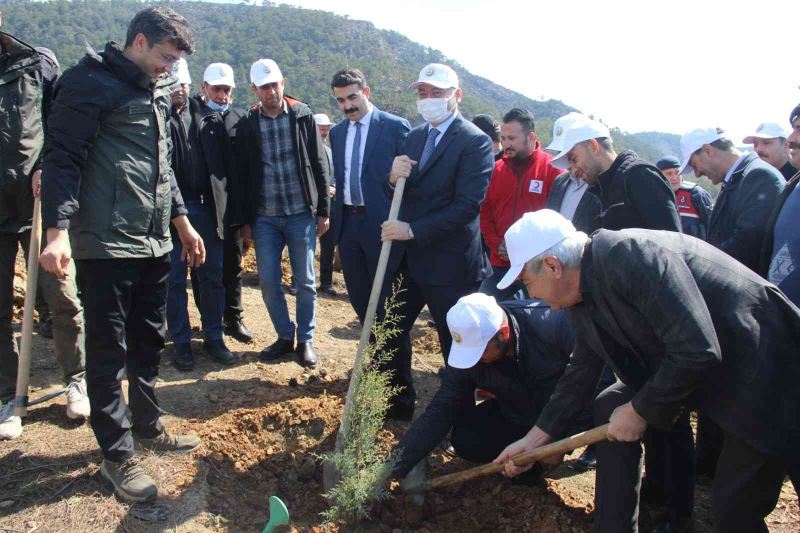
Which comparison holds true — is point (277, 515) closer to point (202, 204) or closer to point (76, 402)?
Result: point (76, 402)

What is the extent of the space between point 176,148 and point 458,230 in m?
2.38

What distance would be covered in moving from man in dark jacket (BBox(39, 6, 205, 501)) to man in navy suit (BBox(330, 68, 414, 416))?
63.6 inches

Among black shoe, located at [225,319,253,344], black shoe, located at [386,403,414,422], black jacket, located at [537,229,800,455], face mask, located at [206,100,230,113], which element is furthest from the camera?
black shoe, located at [225,319,253,344]

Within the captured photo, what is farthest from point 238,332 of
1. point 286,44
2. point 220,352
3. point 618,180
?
point 286,44

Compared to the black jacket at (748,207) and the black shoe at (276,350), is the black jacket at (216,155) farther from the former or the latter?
the black jacket at (748,207)

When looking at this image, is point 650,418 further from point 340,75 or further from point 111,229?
point 340,75

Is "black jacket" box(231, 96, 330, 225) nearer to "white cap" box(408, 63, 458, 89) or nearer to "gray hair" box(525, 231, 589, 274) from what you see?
"white cap" box(408, 63, 458, 89)

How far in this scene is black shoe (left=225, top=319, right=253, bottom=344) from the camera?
5672mm

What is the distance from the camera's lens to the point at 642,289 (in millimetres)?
2160

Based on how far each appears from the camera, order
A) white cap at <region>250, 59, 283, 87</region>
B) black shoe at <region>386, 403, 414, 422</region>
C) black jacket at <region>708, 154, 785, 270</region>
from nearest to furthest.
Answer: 1. black jacket at <region>708, 154, 785, 270</region>
2. black shoe at <region>386, 403, 414, 422</region>
3. white cap at <region>250, 59, 283, 87</region>

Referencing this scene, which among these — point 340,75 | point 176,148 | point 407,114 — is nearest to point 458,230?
point 340,75

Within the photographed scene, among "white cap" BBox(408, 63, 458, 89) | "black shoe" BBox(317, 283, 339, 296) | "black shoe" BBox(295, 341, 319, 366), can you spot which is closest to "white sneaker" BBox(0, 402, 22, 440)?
"black shoe" BBox(295, 341, 319, 366)

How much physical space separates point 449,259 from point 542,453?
1471 millimetres

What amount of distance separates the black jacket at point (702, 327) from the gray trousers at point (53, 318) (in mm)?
3045
